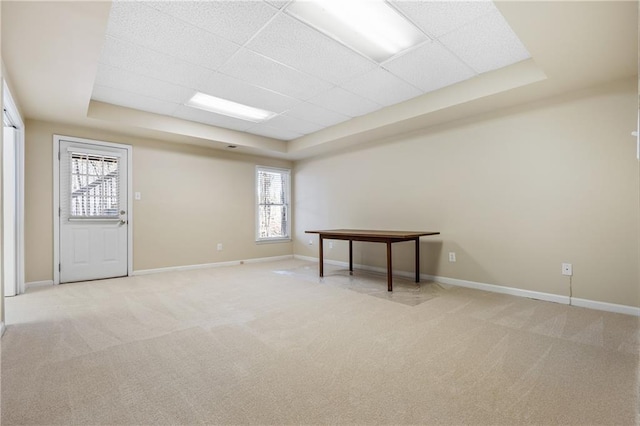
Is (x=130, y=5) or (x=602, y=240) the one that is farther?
(x=602, y=240)

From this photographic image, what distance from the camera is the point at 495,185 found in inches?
139

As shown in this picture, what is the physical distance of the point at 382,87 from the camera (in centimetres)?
342

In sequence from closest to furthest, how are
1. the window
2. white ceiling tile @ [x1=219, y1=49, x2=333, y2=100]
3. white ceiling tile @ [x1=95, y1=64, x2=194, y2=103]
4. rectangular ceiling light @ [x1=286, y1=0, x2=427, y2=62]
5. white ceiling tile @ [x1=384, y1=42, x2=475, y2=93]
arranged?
rectangular ceiling light @ [x1=286, y1=0, x2=427, y2=62] → white ceiling tile @ [x1=384, y1=42, x2=475, y2=93] → white ceiling tile @ [x1=219, y1=49, x2=333, y2=100] → white ceiling tile @ [x1=95, y1=64, x2=194, y2=103] → the window

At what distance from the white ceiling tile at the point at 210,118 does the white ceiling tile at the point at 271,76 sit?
1265 mm

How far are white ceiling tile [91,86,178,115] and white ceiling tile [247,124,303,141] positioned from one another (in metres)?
1.30

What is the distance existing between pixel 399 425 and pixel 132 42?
10.7 ft

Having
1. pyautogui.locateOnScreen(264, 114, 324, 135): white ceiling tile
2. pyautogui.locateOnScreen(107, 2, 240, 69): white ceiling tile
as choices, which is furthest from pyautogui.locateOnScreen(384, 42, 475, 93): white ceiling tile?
pyautogui.locateOnScreen(264, 114, 324, 135): white ceiling tile

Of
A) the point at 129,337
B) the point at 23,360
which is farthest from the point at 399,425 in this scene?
the point at 23,360

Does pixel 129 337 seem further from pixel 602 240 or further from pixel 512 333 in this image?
pixel 602 240

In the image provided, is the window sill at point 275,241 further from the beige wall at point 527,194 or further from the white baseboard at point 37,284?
the white baseboard at point 37,284

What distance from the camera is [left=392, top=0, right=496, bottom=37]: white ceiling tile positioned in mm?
2094

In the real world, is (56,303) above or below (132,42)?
below

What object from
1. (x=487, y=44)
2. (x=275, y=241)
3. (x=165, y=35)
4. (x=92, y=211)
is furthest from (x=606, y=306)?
(x=92, y=211)

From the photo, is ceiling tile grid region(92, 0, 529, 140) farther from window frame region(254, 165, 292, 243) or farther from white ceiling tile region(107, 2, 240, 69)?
window frame region(254, 165, 292, 243)
